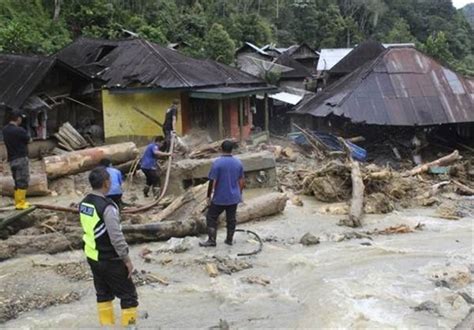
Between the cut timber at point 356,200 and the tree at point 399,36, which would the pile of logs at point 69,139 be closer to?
the cut timber at point 356,200

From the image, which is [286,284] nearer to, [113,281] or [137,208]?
[113,281]

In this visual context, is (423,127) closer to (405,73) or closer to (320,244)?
(405,73)

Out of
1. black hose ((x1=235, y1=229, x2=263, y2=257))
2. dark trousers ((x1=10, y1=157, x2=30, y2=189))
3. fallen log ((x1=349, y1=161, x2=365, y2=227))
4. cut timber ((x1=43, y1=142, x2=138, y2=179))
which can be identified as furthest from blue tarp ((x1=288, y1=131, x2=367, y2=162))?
→ dark trousers ((x1=10, y1=157, x2=30, y2=189))

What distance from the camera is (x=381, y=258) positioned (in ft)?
28.8

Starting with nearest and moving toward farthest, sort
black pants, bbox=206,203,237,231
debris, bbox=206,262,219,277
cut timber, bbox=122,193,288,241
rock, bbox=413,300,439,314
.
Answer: rock, bbox=413,300,439,314
debris, bbox=206,262,219,277
black pants, bbox=206,203,237,231
cut timber, bbox=122,193,288,241

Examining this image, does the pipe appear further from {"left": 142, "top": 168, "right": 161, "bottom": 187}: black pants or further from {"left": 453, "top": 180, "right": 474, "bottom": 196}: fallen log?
{"left": 453, "top": 180, "right": 474, "bottom": 196}: fallen log

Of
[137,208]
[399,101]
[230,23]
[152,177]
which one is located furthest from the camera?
[230,23]

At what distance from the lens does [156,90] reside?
19.3 meters

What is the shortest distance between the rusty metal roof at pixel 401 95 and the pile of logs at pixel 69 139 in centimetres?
909

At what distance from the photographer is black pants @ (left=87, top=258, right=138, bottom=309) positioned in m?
5.36

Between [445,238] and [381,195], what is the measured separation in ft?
8.32

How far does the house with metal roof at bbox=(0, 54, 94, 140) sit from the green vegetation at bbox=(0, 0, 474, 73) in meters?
9.94

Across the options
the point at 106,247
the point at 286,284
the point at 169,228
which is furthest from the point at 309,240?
the point at 106,247

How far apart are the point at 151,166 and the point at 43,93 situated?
798 centimetres
